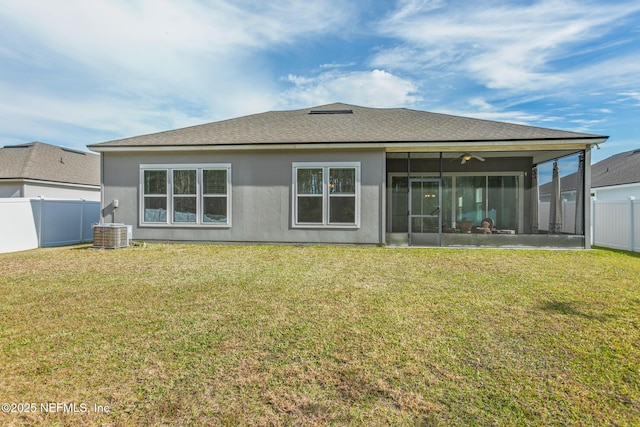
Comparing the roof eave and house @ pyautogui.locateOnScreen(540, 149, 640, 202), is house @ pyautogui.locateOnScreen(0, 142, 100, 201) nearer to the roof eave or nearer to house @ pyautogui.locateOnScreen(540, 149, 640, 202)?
the roof eave

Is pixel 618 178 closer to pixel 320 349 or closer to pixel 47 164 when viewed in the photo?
pixel 320 349

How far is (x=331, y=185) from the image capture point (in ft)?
33.1

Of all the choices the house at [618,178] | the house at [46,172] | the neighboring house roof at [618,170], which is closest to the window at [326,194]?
the house at [46,172]

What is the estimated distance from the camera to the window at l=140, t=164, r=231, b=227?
34.3 ft

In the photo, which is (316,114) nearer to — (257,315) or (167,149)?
(167,149)

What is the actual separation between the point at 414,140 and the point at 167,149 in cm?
787

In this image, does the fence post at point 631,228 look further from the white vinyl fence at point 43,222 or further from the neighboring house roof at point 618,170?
the white vinyl fence at point 43,222

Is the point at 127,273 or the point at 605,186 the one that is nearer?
the point at 127,273

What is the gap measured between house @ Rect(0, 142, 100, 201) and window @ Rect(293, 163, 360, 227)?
44.4 ft

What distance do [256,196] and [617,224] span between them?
1158 cm

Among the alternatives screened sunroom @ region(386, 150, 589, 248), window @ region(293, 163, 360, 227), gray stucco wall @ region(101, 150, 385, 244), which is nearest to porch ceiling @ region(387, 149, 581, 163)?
screened sunroom @ region(386, 150, 589, 248)

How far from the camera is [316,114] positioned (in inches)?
526

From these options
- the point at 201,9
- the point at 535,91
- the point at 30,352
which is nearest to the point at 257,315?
the point at 30,352

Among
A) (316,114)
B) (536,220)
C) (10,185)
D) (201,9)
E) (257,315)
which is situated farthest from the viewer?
(10,185)
